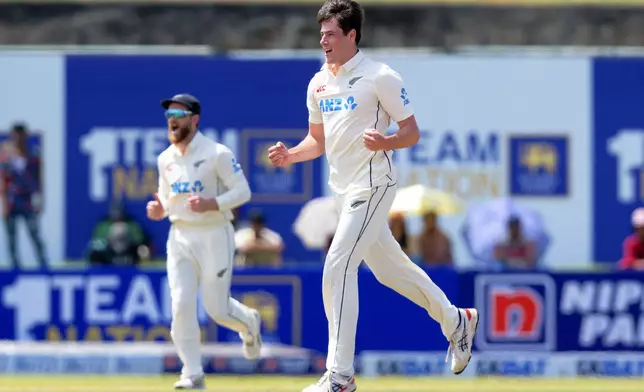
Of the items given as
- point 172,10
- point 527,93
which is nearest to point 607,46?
point 527,93

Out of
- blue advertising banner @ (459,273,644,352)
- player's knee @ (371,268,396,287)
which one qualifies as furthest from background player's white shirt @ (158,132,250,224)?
blue advertising banner @ (459,273,644,352)

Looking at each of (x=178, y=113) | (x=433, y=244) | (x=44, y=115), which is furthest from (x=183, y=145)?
(x=44, y=115)

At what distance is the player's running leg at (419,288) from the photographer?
371 inches

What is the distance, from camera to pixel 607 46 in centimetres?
2048

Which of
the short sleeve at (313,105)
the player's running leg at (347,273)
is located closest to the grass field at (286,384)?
the player's running leg at (347,273)

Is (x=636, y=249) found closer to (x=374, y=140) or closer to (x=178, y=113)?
(x=178, y=113)

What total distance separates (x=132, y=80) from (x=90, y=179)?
126cm

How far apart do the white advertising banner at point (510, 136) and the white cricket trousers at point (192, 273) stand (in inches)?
334

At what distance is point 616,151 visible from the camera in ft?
66.0

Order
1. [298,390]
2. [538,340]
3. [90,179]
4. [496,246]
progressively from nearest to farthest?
1. [298,390]
2. [538,340]
3. [496,246]
4. [90,179]

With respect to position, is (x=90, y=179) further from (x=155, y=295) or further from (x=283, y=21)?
(x=155, y=295)

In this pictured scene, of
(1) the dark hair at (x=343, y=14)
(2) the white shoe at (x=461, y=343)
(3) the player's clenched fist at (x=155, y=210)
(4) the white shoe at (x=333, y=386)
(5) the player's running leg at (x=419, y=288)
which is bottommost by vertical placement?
(4) the white shoe at (x=333, y=386)

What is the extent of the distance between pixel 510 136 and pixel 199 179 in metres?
9.28

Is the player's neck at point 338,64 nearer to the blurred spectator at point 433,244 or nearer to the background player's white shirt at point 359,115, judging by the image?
the background player's white shirt at point 359,115
